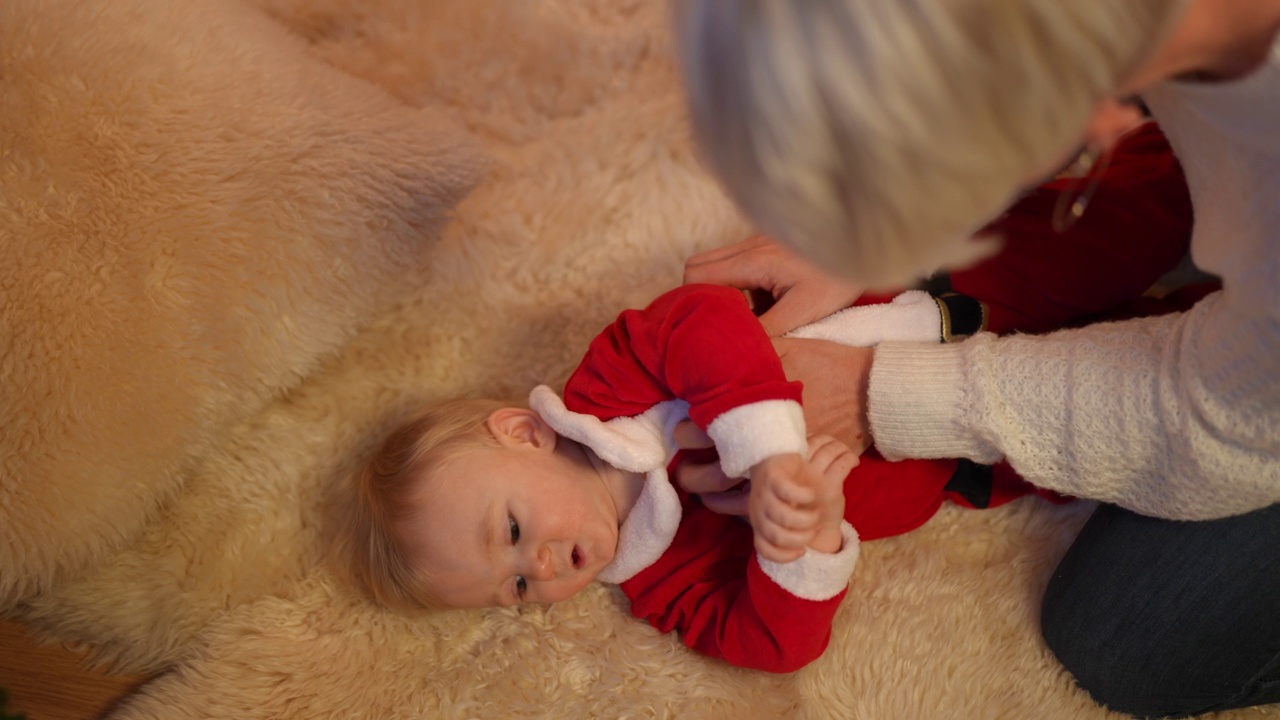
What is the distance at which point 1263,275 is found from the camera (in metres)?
0.72

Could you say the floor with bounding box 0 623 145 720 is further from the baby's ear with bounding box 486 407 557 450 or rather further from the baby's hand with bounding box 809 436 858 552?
the baby's hand with bounding box 809 436 858 552

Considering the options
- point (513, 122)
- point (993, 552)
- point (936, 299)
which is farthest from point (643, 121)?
point (993, 552)

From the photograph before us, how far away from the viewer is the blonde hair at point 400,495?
42.0 inches

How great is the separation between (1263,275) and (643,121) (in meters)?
0.88

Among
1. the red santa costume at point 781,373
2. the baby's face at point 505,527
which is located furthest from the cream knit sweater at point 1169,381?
the baby's face at point 505,527

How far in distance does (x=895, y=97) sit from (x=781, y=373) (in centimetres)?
Answer: 53

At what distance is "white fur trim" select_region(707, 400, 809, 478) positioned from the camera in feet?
2.95

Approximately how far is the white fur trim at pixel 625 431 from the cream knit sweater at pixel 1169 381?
248 mm

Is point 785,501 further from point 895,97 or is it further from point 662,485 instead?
point 895,97

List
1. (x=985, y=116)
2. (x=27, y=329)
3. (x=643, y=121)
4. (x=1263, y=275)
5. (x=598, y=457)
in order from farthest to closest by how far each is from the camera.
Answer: (x=643, y=121) < (x=598, y=457) < (x=27, y=329) < (x=1263, y=275) < (x=985, y=116)

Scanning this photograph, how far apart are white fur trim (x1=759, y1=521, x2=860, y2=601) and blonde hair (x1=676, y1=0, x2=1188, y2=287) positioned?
0.52 metres

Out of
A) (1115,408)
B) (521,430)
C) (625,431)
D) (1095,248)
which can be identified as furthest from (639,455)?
(1095,248)

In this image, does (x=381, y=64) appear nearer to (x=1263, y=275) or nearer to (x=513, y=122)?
(x=513, y=122)

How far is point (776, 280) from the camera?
3.74ft
